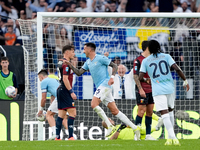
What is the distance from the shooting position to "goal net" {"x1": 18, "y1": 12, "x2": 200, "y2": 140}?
12.1m

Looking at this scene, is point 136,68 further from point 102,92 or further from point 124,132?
point 124,132

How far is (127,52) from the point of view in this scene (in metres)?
13.4

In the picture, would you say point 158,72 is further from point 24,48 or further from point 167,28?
point 24,48

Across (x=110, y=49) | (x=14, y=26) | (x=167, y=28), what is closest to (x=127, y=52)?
(x=110, y=49)

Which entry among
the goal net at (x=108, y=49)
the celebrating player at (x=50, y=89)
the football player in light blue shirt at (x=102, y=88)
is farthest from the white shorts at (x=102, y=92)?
the goal net at (x=108, y=49)

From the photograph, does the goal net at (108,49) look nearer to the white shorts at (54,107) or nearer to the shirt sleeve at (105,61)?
the white shorts at (54,107)

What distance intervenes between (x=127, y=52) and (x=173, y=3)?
403cm

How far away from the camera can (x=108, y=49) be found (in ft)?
44.1

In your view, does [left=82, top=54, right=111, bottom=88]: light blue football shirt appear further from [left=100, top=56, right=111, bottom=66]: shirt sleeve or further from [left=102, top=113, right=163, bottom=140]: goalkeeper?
[left=102, top=113, right=163, bottom=140]: goalkeeper

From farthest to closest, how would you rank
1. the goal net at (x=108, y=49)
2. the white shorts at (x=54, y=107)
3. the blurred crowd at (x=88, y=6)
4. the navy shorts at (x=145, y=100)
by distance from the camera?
the blurred crowd at (x=88, y=6)
the goal net at (x=108, y=49)
the white shorts at (x=54, y=107)
the navy shorts at (x=145, y=100)

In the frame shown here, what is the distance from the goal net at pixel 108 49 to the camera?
12.1 metres

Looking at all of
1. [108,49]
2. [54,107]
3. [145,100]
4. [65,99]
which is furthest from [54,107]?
[108,49]

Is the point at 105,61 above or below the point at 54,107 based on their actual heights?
above

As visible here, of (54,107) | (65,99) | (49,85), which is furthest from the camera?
(54,107)
